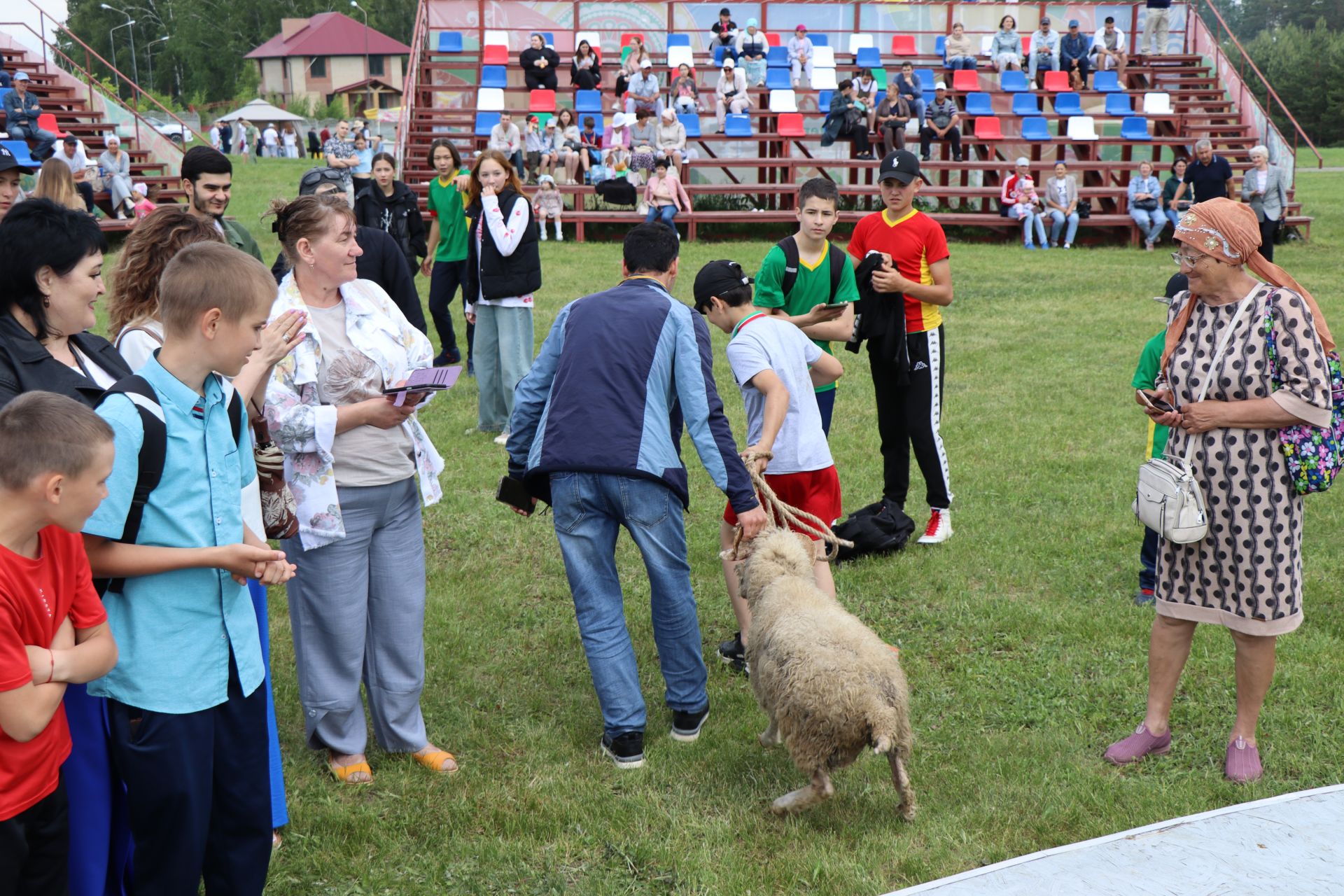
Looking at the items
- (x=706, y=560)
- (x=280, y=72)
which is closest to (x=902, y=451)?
(x=706, y=560)

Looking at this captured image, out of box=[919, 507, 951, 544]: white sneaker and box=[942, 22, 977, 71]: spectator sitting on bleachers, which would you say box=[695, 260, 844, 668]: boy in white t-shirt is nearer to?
box=[919, 507, 951, 544]: white sneaker

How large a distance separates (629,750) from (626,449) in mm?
1127

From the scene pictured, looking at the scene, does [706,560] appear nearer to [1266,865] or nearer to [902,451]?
[902,451]

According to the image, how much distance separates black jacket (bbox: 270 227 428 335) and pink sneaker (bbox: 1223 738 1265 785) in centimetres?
340

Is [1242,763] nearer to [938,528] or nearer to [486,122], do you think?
[938,528]

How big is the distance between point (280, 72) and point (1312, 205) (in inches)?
3007

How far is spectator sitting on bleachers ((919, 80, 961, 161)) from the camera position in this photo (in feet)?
70.4

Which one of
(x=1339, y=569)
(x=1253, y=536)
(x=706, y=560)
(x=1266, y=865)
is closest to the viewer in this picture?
(x=1266, y=865)

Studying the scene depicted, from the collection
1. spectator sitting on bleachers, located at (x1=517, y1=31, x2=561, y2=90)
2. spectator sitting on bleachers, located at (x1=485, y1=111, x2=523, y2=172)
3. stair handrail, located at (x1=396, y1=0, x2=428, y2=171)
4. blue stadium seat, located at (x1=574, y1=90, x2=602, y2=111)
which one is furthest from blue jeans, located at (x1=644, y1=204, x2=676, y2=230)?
spectator sitting on bleachers, located at (x1=517, y1=31, x2=561, y2=90)

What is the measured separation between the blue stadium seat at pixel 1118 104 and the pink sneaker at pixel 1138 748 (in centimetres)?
2167

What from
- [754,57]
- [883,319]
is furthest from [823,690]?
[754,57]

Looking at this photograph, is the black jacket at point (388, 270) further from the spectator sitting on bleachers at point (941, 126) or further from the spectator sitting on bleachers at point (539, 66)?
the spectator sitting on bleachers at point (539, 66)

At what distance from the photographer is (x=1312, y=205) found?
79.9 ft

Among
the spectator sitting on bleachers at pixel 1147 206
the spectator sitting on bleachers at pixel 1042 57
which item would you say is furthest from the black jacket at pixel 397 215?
the spectator sitting on bleachers at pixel 1042 57
